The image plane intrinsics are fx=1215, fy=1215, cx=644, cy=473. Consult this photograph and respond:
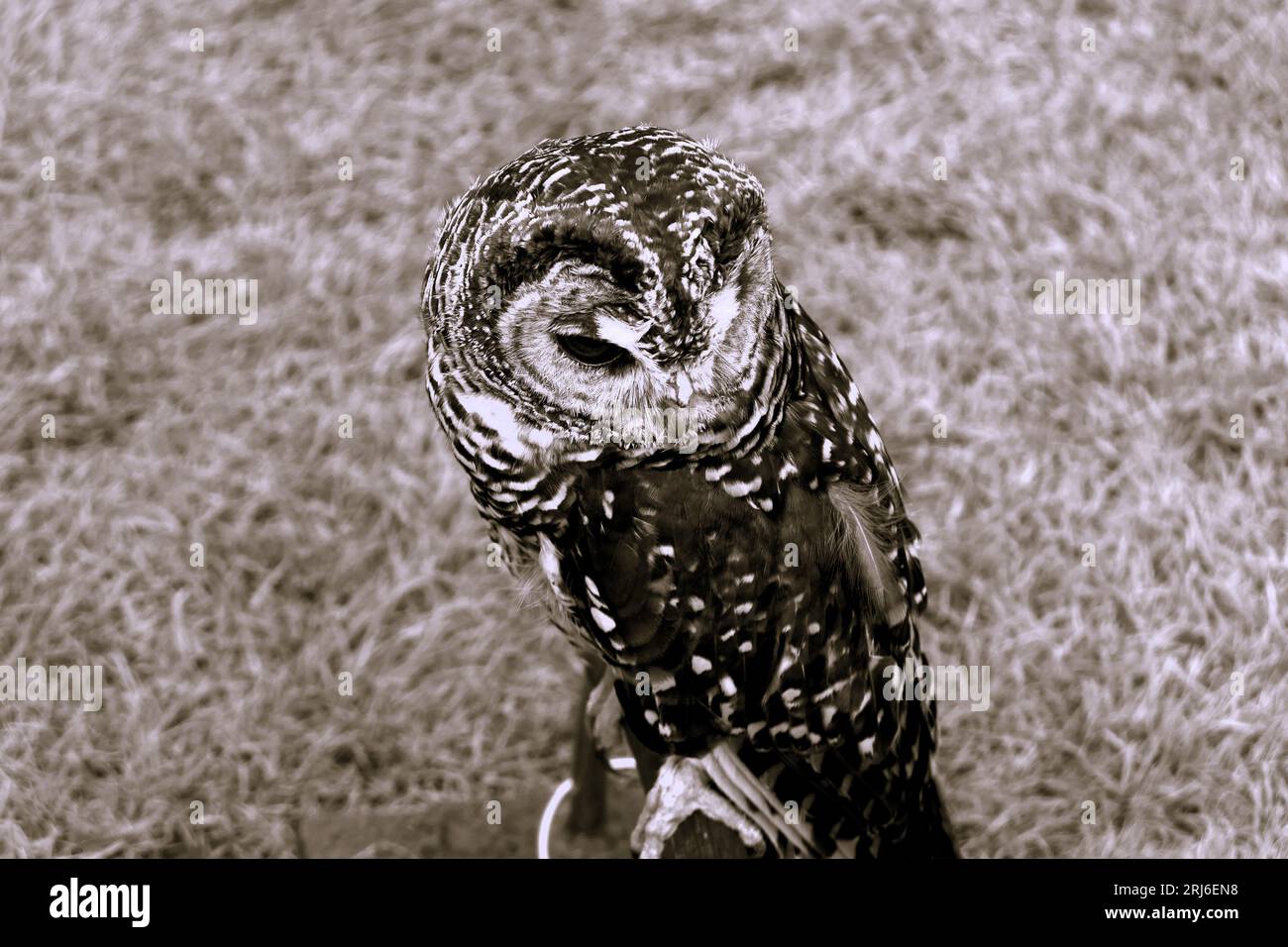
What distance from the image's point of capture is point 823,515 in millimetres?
2031

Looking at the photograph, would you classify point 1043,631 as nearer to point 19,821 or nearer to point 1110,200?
point 1110,200

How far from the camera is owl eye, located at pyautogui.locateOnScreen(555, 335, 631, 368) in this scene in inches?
69.4

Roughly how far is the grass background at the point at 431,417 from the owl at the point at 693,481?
88 cm
